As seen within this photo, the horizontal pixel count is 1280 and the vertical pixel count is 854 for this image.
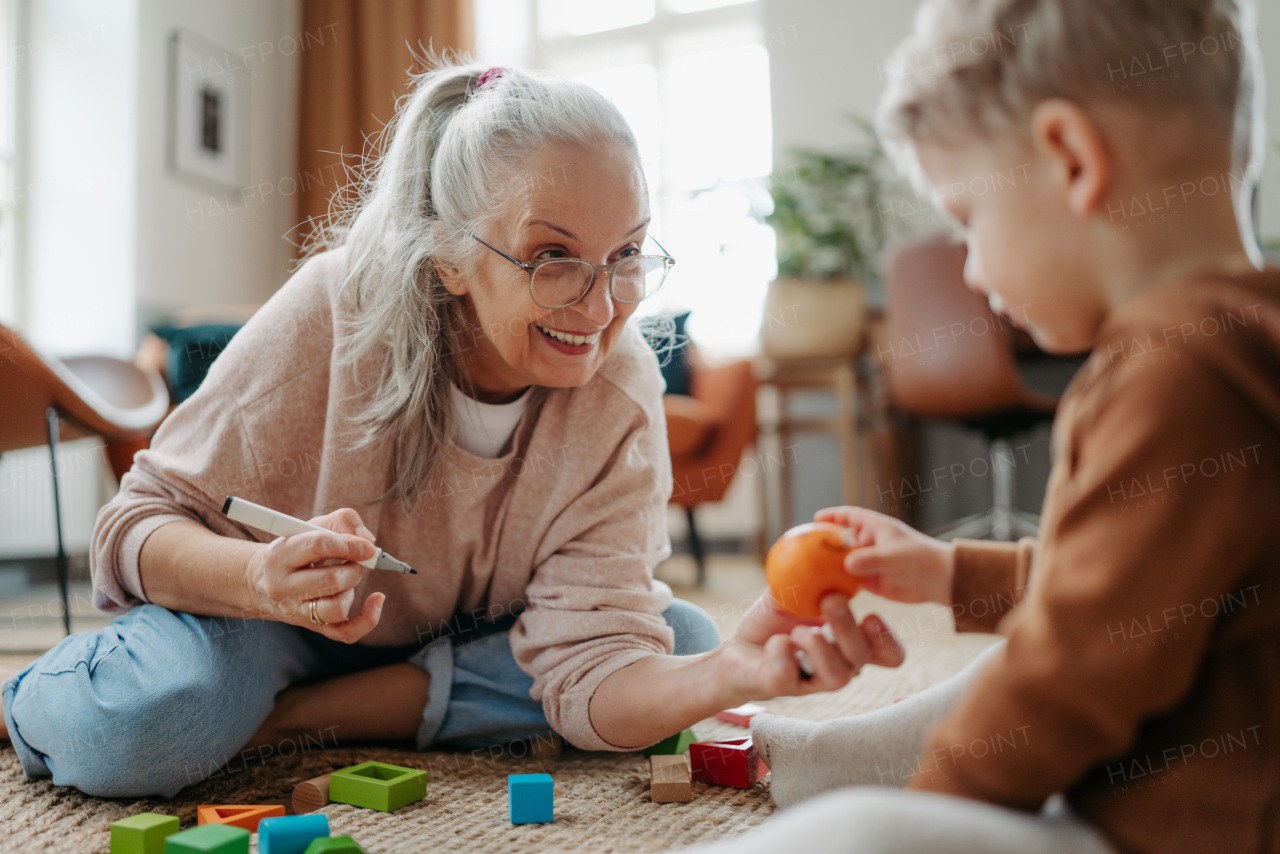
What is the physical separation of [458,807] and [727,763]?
Result: 10.3 inches

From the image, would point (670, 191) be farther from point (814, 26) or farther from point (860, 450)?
point (860, 450)

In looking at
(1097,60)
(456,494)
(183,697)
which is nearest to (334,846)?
(183,697)

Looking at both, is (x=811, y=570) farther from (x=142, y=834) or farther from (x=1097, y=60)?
(x=142, y=834)

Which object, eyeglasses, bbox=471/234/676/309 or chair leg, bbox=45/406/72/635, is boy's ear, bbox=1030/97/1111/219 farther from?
chair leg, bbox=45/406/72/635

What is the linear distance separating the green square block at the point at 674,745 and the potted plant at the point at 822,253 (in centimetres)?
219

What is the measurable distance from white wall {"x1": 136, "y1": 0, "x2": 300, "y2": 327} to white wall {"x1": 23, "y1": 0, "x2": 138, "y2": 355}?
5 cm

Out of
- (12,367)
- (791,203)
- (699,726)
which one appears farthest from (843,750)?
(791,203)

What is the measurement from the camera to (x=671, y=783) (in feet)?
2.98

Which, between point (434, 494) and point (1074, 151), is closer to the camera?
point (1074, 151)

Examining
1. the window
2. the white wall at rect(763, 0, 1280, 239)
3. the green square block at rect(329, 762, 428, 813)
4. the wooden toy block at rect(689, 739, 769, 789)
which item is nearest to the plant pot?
the window

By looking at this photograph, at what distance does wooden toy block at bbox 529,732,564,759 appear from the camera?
1.08 m

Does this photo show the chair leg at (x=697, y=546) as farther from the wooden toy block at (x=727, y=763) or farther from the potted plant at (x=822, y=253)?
the wooden toy block at (x=727, y=763)

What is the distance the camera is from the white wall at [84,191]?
3.22m

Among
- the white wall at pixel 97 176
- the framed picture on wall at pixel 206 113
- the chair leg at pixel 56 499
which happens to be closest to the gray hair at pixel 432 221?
the chair leg at pixel 56 499
